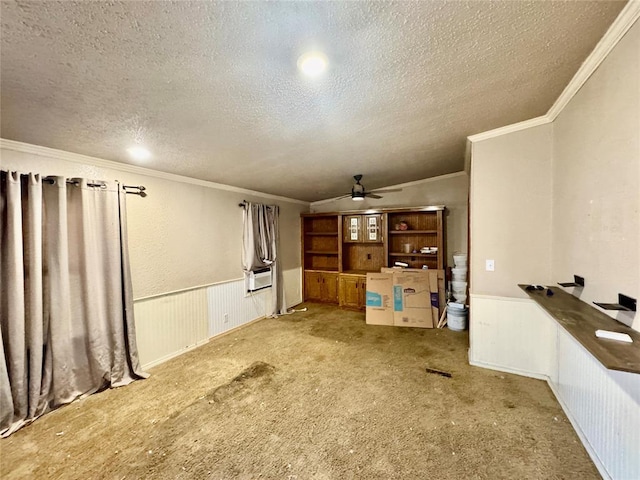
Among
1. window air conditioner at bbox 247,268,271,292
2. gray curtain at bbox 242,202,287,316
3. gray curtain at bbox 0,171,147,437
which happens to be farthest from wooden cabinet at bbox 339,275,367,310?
gray curtain at bbox 0,171,147,437

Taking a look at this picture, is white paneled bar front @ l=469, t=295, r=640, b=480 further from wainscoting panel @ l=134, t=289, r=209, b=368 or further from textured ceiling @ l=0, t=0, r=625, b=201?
wainscoting panel @ l=134, t=289, r=209, b=368

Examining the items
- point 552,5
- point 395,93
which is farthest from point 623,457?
point 395,93

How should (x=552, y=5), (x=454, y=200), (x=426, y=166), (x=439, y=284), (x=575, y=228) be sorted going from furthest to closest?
(x=454, y=200)
(x=439, y=284)
(x=426, y=166)
(x=575, y=228)
(x=552, y=5)

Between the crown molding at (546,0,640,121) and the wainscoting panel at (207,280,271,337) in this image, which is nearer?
the crown molding at (546,0,640,121)

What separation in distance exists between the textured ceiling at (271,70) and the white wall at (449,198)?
2.15 m

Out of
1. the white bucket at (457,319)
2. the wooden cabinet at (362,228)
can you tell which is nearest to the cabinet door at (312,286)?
the wooden cabinet at (362,228)

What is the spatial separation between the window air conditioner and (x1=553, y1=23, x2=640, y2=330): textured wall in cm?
389

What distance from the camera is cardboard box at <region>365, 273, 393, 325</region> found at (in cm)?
414

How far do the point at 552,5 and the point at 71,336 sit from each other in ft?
13.2

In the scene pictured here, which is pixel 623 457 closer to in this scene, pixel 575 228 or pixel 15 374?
pixel 575 228

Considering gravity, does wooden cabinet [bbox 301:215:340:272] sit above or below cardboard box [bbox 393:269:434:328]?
above

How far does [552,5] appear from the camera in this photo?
108cm

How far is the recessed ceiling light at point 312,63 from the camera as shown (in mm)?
1272

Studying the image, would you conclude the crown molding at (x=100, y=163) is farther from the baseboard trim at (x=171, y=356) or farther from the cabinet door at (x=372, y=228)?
the cabinet door at (x=372, y=228)
